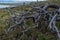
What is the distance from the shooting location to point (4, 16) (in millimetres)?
5000

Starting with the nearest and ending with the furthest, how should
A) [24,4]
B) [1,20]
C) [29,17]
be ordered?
[29,17]
[1,20]
[24,4]

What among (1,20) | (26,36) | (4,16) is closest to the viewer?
(26,36)

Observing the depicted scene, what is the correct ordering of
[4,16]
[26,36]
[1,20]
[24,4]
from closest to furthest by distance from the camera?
[26,36], [1,20], [4,16], [24,4]

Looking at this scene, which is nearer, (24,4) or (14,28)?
(14,28)

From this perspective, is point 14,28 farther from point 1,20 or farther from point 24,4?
point 24,4

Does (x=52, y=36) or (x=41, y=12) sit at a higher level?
(x=41, y=12)

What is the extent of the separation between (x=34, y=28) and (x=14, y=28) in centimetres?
40

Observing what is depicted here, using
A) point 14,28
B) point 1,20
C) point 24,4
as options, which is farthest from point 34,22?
point 24,4

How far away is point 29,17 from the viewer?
405 centimetres

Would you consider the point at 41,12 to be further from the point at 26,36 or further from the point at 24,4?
the point at 24,4

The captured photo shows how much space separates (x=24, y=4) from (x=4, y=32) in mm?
2205

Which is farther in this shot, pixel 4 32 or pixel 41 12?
pixel 41 12

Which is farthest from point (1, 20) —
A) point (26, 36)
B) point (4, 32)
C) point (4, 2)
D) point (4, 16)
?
point (4, 2)

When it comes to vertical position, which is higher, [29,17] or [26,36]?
[29,17]
